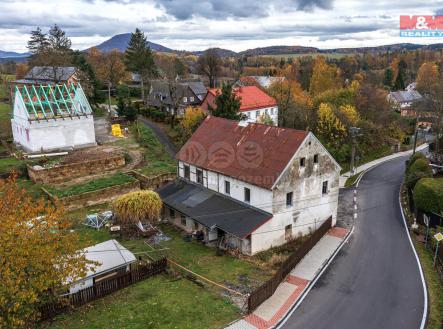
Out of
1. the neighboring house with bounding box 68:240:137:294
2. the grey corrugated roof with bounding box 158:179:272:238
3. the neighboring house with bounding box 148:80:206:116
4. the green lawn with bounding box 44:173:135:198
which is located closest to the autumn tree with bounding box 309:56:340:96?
the neighboring house with bounding box 148:80:206:116

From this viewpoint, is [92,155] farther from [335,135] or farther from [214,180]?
[335,135]

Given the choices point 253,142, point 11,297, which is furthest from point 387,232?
point 11,297

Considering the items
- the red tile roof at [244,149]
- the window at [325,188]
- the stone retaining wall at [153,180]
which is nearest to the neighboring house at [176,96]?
the stone retaining wall at [153,180]

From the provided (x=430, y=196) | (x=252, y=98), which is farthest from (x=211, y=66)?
(x=430, y=196)

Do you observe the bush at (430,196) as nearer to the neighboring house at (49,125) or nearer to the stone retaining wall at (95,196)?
the stone retaining wall at (95,196)

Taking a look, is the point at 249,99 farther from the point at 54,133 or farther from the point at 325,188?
the point at 325,188

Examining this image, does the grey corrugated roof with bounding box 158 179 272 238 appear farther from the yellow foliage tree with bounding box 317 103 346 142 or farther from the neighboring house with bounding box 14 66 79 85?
the neighboring house with bounding box 14 66 79 85

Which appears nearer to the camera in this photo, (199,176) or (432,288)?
(432,288)
